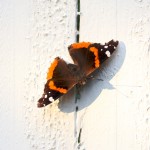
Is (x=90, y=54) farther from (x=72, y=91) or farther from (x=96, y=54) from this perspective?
(x=72, y=91)

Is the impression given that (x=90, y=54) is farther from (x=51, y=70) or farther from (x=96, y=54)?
(x=51, y=70)

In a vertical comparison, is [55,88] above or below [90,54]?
below

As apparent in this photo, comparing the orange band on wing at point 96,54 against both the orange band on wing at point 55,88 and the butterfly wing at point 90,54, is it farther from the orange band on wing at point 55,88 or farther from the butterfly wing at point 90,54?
the orange band on wing at point 55,88

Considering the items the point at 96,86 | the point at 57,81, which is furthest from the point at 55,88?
the point at 96,86

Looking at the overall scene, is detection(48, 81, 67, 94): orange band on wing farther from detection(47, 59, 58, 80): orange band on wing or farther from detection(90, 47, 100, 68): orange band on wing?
detection(90, 47, 100, 68): orange band on wing

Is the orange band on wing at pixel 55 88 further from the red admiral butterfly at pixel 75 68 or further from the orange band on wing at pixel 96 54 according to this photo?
the orange band on wing at pixel 96 54

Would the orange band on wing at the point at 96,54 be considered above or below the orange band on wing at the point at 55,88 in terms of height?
above

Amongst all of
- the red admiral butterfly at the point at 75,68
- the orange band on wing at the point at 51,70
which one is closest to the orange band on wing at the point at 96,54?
the red admiral butterfly at the point at 75,68

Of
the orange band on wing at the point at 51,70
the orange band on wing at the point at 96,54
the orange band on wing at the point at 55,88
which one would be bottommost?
the orange band on wing at the point at 55,88
